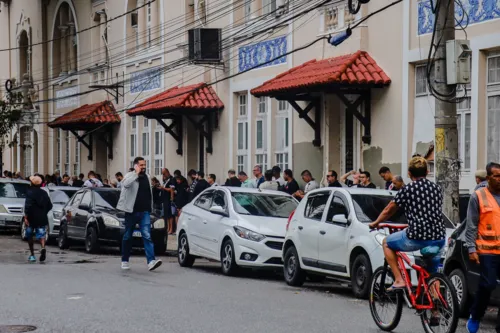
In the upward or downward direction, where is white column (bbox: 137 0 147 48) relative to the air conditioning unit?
upward

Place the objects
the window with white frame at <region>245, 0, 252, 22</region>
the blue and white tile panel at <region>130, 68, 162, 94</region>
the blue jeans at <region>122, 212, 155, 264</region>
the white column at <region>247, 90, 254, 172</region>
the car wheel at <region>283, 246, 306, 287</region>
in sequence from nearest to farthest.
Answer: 1. the car wheel at <region>283, 246, 306, 287</region>
2. the blue jeans at <region>122, 212, 155, 264</region>
3. the window with white frame at <region>245, 0, 252, 22</region>
4. the white column at <region>247, 90, 254, 172</region>
5. the blue and white tile panel at <region>130, 68, 162, 94</region>

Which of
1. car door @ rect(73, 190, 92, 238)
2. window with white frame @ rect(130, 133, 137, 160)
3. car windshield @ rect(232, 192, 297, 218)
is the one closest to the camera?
car windshield @ rect(232, 192, 297, 218)

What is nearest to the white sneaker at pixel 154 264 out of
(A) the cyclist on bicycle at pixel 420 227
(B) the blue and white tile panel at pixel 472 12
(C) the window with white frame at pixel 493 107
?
(C) the window with white frame at pixel 493 107

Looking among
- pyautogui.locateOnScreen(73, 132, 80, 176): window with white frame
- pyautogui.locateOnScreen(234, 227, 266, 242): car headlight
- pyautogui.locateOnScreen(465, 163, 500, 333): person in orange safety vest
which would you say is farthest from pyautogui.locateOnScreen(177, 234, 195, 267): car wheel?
pyautogui.locateOnScreen(73, 132, 80, 176): window with white frame

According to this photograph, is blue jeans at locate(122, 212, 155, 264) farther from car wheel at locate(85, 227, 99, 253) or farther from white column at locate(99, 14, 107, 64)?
white column at locate(99, 14, 107, 64)

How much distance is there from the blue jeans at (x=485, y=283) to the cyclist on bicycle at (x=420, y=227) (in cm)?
56

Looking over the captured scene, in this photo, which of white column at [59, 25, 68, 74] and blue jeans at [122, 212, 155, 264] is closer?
blue jeans at [122, 212, 155, 264]

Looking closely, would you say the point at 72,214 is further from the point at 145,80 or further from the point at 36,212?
the point at 145,80

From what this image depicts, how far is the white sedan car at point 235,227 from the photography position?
17.5 metres

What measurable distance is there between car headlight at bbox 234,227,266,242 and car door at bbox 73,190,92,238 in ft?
22.5

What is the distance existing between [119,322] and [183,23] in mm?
22537

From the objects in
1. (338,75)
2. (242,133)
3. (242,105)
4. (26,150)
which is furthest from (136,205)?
(26,150)

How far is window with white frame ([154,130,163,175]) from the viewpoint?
3581 cm

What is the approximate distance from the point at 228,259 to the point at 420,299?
7.77 meters
